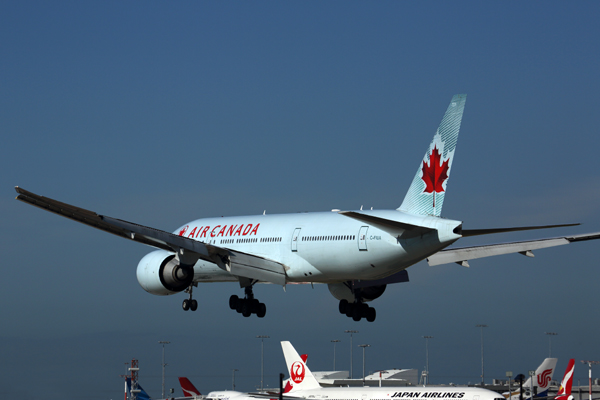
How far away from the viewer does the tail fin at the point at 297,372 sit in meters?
63.0

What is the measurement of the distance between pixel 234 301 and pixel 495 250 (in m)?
14.2

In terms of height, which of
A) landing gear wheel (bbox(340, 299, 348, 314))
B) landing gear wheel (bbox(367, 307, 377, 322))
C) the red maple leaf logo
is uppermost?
the red maple leaf logo

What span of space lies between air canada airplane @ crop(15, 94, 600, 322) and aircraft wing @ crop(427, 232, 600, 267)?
0.17ft

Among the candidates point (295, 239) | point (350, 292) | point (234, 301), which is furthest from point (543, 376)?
point (295, 239)

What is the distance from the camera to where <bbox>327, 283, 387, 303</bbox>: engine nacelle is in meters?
43.9

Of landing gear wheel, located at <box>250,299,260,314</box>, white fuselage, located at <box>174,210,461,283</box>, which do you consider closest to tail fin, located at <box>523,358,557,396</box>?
landing gear wheel, located at <box>250,299,260,314</box>

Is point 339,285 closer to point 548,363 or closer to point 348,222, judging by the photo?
point 348,222

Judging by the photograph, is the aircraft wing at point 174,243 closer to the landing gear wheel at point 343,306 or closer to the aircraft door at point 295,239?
the aircraft door at point 295,239

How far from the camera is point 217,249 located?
39.2 meters

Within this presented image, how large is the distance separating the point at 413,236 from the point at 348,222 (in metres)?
4.23

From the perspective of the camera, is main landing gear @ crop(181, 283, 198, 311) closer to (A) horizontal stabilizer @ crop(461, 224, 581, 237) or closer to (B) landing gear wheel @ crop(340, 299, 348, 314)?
(B) landing gear wheel @ crop(340, 299, 348, 314)

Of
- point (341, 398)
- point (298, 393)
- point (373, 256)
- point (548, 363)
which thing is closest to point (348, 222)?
point (373, 256)

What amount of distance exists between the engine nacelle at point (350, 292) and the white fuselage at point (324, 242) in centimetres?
440

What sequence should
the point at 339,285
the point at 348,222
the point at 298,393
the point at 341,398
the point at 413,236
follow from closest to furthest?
1. the point at 413,236
2. the point at 348,222
3. the point at 339,285
4. the point at 341,398
5. the point at 298,393
